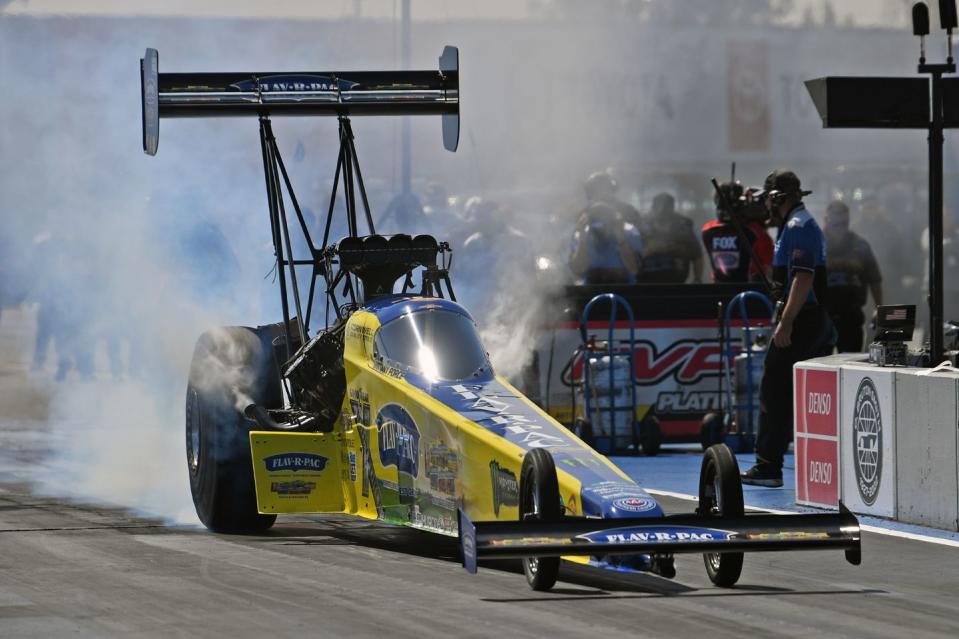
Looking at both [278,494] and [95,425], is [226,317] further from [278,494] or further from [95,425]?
[278,494]

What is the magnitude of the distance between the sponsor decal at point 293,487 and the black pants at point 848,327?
25.9 ft

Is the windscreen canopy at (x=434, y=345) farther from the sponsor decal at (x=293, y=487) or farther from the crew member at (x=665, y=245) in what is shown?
the crew member at (x=665, y=245)

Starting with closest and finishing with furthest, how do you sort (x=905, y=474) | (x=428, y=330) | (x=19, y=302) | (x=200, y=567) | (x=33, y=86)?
(x=200, y=567)
(x=428, y=330)
(x=905, y=474)
(x=33, y=86)
(x=19, y=302)

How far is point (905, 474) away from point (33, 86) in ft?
34.1

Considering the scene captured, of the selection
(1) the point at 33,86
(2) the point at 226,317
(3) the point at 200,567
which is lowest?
(3) the point at 200,567

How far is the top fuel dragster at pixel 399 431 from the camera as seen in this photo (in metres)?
8.21

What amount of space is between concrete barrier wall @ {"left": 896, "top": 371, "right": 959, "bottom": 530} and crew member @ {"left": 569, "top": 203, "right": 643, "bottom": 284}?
19.8 feet

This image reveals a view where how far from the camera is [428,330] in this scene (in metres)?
10.2

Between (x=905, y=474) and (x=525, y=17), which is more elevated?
(x=525, y=17)

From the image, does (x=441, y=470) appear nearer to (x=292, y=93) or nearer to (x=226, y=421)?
(x=226, y=421)

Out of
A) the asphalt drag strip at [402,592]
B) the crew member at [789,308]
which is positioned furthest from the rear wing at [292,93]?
the asphalt drag strip at [402,592]

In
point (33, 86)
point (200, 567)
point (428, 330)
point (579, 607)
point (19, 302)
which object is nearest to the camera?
point (579, 607)

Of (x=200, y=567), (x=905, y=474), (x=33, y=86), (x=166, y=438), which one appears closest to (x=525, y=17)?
(x=33, y=86)

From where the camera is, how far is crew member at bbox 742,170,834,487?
1259 cm
